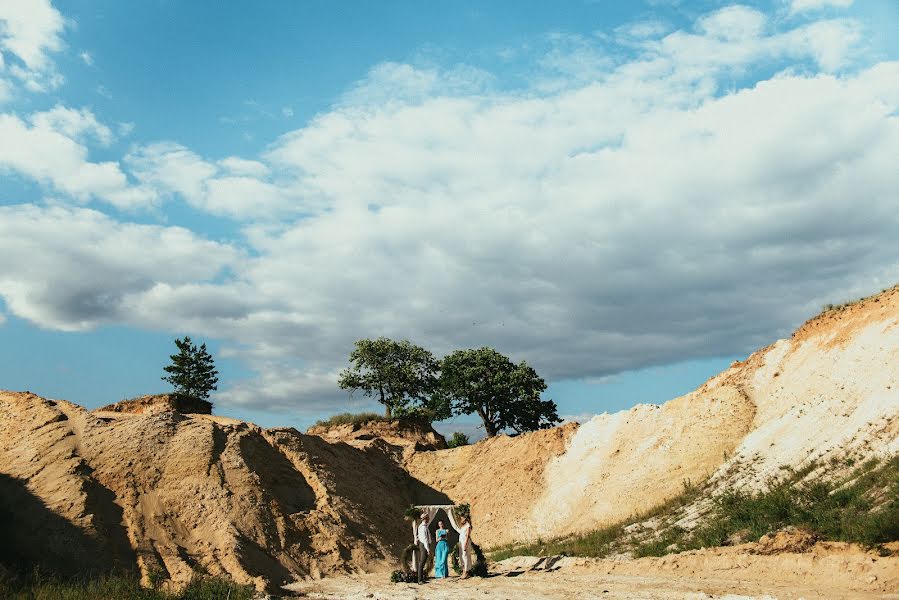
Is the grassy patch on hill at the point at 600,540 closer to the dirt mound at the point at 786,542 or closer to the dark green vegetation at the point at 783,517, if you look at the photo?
the dark green vegetation at the point at 783,517

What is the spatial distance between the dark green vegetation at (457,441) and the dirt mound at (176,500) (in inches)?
895

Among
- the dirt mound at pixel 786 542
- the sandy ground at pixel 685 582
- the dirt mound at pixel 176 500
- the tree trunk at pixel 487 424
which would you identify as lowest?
the sandy ground at pixel 685 582

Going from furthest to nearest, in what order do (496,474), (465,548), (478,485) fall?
(496,474)
(478,485)
(465,548)

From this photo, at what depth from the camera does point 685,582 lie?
17328mm

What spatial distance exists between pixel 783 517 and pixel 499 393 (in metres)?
37.4

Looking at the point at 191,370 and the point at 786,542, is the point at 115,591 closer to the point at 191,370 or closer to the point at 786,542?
the point at 786,542

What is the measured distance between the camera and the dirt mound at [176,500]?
20812mm

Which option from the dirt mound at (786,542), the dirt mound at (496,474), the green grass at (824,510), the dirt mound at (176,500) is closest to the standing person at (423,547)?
the dirt mound at (176,500)

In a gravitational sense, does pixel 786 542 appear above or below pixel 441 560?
below

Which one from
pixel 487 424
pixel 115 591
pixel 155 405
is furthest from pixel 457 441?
pixel 115 591

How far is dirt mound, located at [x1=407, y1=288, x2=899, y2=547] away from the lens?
1029 inches

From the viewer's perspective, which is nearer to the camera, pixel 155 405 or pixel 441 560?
pixel 441 560

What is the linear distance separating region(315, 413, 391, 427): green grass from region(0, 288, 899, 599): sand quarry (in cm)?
1454

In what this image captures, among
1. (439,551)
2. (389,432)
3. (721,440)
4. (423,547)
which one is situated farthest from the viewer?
(389,432)
